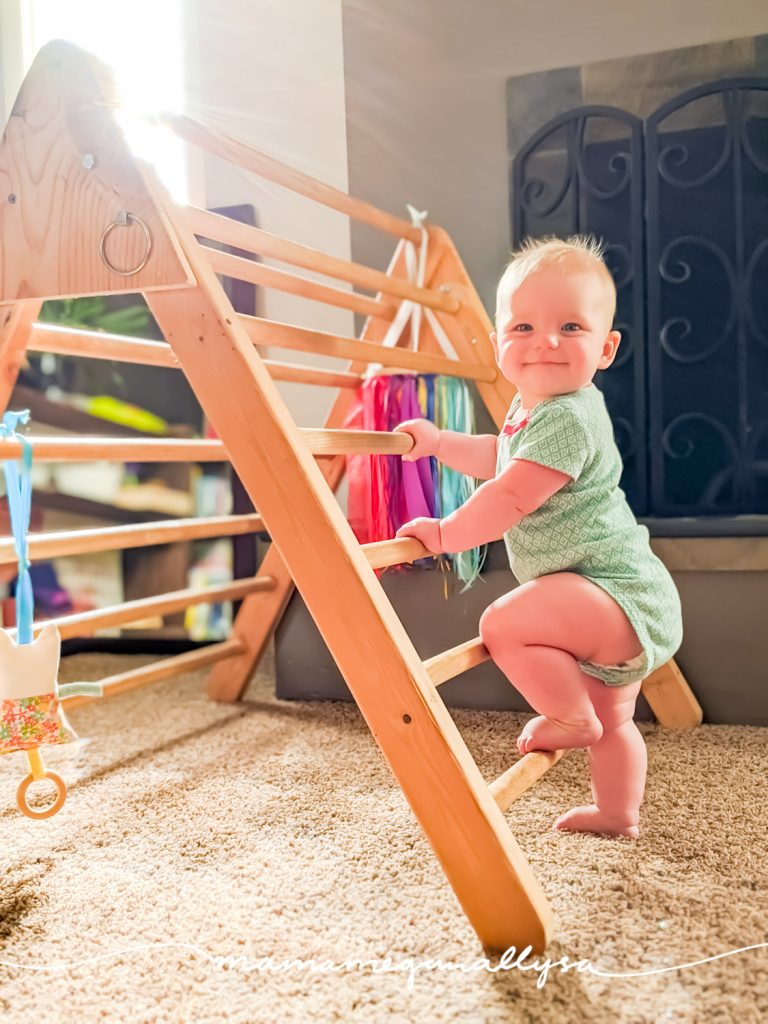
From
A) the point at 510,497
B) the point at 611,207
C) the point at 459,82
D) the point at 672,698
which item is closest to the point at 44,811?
the point at 510,497

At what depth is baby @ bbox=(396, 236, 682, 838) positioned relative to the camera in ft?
3.49

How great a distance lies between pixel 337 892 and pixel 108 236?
0.74m

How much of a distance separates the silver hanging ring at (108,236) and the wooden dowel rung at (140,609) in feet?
1.44

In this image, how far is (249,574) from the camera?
234cm

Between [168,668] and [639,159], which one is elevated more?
[639,159]

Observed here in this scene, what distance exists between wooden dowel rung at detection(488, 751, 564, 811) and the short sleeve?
33 centimetres

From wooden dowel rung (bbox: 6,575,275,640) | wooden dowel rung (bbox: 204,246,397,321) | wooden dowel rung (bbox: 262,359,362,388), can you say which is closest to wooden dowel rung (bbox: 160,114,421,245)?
wooden dowel rung (bbox: 204,246,397,321)

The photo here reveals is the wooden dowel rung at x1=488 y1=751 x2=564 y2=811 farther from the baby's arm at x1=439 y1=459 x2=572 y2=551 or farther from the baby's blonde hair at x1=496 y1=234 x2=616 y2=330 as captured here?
the baby's blonde hair at x1=496 y1=234 x2=616 y2=330

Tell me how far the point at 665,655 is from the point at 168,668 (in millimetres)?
801

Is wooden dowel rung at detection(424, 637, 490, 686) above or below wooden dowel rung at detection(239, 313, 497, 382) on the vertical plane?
below

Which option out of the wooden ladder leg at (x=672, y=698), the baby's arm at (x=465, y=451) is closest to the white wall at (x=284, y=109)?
the baby's arm at (x=465, y=451)

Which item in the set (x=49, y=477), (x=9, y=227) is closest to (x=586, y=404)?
(x=9, y=227)

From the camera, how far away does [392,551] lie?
1071 mm

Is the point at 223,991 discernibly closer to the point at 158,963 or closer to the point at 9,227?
the point at 158,963
